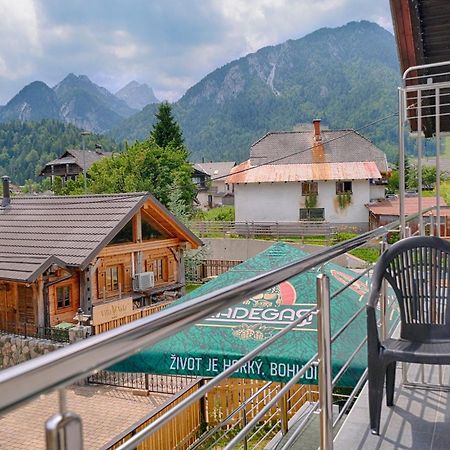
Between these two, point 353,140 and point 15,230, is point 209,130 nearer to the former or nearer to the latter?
point 353,140

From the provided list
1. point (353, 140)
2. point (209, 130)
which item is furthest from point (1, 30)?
point (353, 140)

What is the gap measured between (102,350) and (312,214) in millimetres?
28104

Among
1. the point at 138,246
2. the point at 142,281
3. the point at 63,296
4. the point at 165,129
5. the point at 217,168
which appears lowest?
the point at 63,296

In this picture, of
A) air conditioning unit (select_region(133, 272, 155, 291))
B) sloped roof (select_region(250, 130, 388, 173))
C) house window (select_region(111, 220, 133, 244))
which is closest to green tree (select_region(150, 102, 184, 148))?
sloped roof (select_region(250, 130, 388, 173))

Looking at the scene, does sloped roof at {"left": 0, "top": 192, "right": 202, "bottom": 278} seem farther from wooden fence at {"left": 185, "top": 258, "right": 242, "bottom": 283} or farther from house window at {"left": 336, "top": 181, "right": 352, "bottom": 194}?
house window at {"left": 336, "top": 181, "right": 352, "bottom": 194}

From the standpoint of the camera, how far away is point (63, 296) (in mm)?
14219

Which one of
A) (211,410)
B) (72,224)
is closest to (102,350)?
(211,410)

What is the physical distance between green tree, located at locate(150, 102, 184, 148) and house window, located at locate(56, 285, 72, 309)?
23.3 meters

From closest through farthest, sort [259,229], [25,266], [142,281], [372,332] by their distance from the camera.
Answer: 1. [372,332]
2. [25,266]
3. [142,281]
4. [259,229]

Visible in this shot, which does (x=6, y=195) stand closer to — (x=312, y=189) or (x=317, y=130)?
(x=312, y=189)

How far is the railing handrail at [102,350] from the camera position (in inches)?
21.9

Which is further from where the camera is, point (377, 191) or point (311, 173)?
point (377, 191)

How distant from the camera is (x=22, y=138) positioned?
113 meters

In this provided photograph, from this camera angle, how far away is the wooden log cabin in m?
13.6
